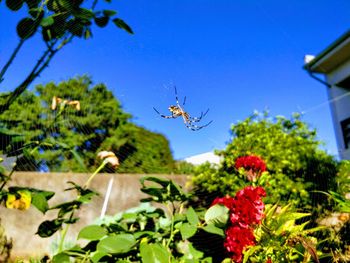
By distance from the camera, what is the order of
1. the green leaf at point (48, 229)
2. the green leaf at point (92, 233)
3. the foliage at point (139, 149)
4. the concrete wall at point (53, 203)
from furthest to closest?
the foliage at point (139, 149)
the concrete wall at point (53, 203)
the green leaf at point (48, 229)
the green leaf at point (92, 233)

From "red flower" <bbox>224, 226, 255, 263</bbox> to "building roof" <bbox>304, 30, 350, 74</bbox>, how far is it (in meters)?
7.36

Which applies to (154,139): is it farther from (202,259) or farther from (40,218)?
(202,259)

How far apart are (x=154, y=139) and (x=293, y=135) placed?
5.04m

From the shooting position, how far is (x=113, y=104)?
8734 mm

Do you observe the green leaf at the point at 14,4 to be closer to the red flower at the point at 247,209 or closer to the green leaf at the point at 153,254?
the green leaf at the point at 153,254

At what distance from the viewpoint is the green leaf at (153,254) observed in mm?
1270

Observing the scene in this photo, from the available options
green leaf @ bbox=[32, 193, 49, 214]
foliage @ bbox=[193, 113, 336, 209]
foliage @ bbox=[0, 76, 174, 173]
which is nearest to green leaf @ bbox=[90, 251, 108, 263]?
green leaf @ bbox=[32, 193, 49, 214]

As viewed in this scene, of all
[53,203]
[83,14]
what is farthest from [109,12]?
[53,203]

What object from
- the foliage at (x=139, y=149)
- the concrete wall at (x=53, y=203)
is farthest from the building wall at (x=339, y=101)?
the concrete wall at (x=53, y=203)

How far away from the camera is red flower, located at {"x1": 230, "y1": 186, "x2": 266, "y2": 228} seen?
1438mm

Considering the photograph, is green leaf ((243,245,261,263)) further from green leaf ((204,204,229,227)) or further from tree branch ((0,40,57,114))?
tree branch ((0,40,57,114))

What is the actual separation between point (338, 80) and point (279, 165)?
6.23m

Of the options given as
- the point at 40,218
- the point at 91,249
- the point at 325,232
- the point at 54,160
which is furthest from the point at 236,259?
the point at 54,160

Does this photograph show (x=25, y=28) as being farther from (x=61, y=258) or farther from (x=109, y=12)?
(x=61, y=258)
